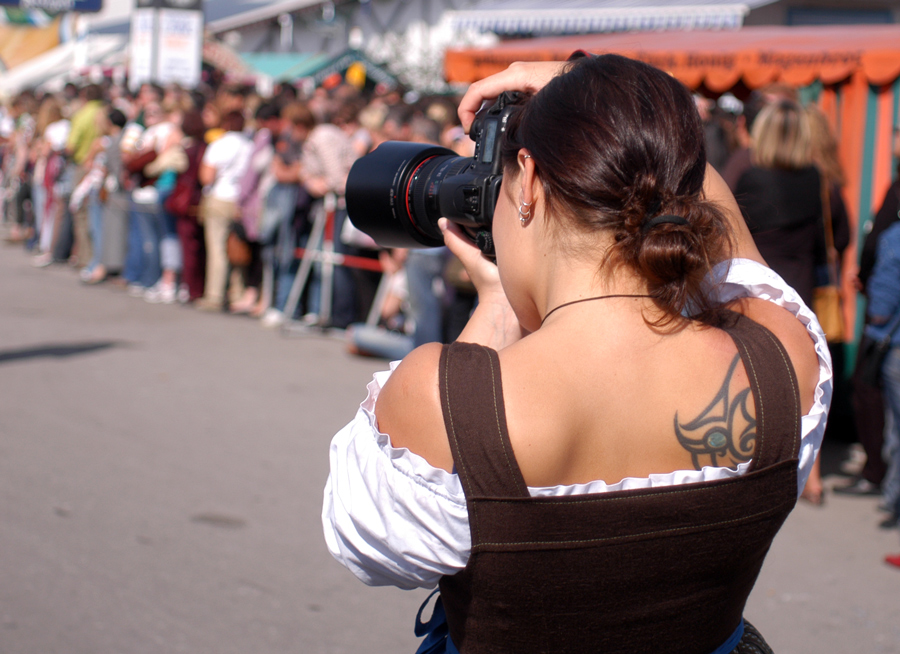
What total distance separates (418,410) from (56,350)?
252 inches

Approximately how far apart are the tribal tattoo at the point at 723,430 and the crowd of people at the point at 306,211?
274 centimetres

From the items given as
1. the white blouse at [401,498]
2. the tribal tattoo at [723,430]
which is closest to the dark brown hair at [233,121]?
the white blouse at [401,498]

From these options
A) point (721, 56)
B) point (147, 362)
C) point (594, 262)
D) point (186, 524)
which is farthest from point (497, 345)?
point (147, 362)

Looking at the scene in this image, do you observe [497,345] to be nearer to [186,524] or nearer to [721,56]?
[186,524]

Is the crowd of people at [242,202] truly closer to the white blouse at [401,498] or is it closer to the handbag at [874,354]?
the handbag at [874,354]

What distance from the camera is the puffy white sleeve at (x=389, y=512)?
43.4 inches

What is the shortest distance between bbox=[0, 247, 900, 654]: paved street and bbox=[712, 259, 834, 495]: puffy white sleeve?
2.18m

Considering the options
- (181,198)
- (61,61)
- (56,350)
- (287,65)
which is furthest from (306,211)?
(61,61)

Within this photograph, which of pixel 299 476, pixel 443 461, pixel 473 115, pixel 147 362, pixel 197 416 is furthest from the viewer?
pixel 147 362

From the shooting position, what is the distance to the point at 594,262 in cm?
116

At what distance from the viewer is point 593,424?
3.62 feet

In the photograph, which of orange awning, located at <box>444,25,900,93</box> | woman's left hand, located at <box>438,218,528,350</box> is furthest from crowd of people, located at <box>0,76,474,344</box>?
woman's left hand, located at <box>438,218,528,350</box>

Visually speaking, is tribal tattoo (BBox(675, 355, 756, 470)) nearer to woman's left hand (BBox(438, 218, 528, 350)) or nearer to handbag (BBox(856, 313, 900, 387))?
woman's left hand (BBox(438, 218, 528, 350))

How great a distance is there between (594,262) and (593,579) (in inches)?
15.0
